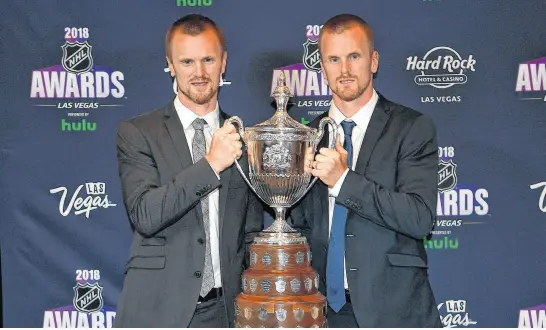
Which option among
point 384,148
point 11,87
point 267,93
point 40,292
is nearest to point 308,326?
point 384,148

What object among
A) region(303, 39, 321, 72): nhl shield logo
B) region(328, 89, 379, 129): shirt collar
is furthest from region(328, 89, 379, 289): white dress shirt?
region(303, 39, 321, 72): nhl shield logo

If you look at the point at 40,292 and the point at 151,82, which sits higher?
the point at 151,82

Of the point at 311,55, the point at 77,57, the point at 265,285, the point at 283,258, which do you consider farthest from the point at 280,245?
the point at 77,57

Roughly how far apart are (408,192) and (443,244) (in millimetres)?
1041

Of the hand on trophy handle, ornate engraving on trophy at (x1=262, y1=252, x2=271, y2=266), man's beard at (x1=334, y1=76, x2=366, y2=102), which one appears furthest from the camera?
man's beard at (x1=334, y1=76, x2=366, y2=102)

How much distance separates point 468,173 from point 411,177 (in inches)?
39.6

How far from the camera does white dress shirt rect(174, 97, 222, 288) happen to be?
329 cm

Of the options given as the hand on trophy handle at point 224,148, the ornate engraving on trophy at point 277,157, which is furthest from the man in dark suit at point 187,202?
the ornate engraving on trophy at point 277,157

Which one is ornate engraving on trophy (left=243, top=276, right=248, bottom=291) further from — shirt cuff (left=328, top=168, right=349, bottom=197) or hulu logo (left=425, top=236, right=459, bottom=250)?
hulu logo (left=425, top=236, right=459, bottom=250)

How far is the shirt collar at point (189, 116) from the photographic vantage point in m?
3.38

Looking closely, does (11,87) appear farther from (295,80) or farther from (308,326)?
(308,326)

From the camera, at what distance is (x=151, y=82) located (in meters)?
4.18

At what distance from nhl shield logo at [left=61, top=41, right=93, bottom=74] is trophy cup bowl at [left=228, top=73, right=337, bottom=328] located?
1.45 metres

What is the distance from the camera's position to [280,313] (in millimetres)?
2832
